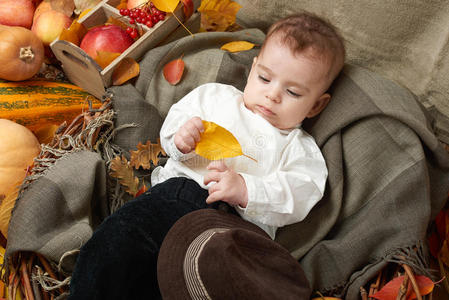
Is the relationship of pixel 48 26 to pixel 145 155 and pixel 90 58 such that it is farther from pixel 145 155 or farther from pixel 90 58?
pixel 145 155

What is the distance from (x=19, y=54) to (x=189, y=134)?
769mm

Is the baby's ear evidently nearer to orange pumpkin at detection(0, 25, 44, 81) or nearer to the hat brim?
the hat brim

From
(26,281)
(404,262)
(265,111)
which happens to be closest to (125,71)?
(265,111)

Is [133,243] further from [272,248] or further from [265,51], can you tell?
[265,51]

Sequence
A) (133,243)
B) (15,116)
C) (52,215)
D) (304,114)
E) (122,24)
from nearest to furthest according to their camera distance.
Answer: (133,243)
(52,215)
(304,114)
(15,116)
(122,24)

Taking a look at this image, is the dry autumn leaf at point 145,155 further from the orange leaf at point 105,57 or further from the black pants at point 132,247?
the orange leaf at point 105,57

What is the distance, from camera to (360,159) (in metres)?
1.39

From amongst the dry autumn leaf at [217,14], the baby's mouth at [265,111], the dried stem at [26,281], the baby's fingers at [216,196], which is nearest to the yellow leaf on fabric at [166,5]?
the dry autumn leaf at [217,14]

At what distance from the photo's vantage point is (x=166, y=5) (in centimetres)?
161

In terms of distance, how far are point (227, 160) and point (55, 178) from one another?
1.91 ft

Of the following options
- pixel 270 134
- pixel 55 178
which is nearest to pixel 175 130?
pixel 270 134

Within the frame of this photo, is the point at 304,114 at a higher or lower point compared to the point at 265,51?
lower

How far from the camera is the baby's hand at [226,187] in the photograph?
1.16 m

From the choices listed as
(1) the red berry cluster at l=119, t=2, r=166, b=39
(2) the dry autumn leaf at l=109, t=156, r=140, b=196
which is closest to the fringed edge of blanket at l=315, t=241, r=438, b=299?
(2) the dry autumn leaf at l=109, t=156, r=140, b=196
